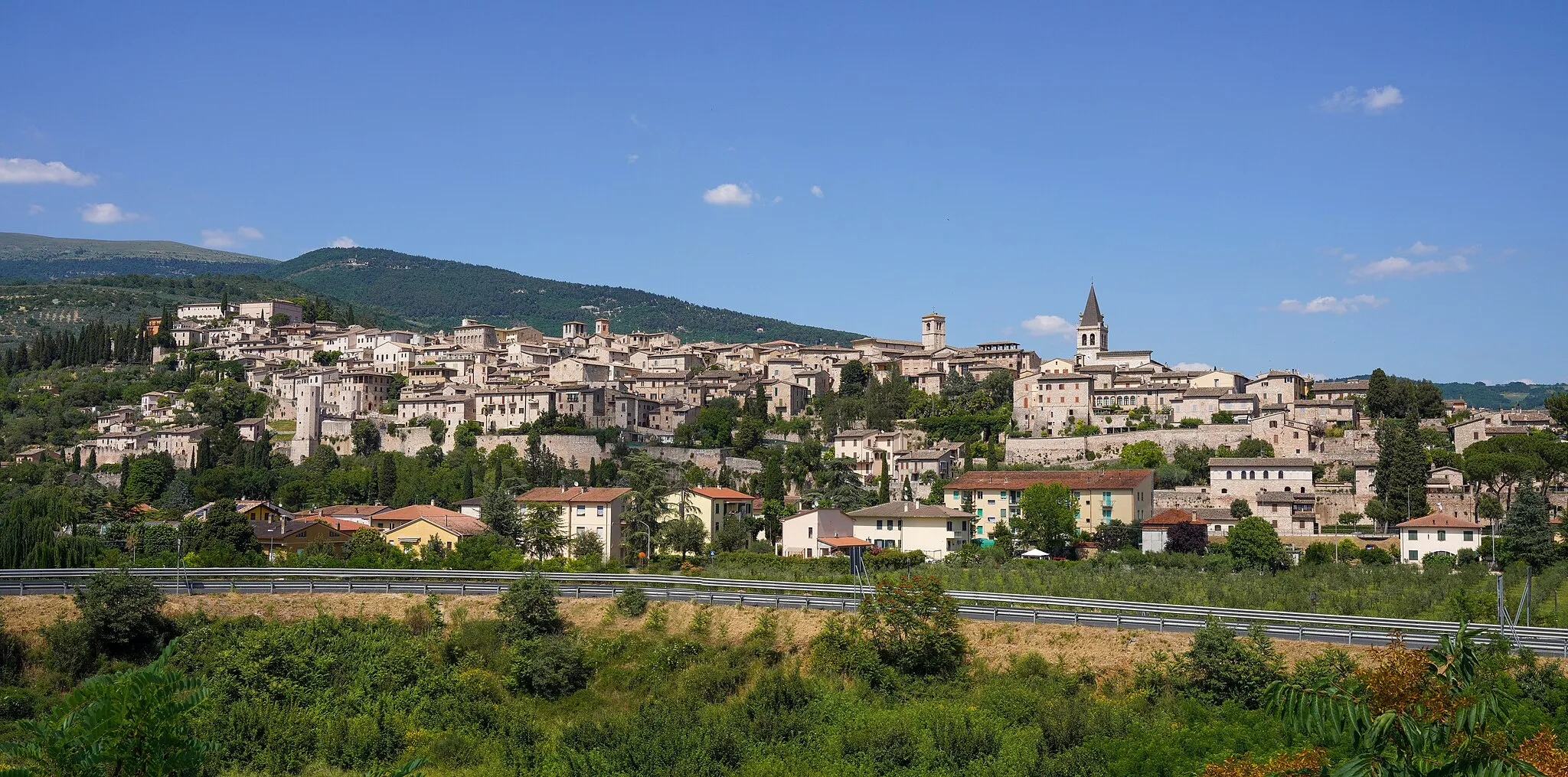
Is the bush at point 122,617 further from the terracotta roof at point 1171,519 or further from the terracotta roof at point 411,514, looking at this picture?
the terracotta roof at point 1171,519

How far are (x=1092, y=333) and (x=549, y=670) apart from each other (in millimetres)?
85029

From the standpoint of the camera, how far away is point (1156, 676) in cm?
2912

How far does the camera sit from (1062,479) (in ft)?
203

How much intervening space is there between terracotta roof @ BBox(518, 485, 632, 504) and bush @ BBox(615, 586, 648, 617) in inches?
785

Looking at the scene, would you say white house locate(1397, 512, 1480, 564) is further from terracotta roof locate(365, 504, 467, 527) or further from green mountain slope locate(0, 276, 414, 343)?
green mountain slope locate(0, 276, 414, 343)

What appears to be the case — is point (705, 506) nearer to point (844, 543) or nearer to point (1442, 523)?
point (844, 543)

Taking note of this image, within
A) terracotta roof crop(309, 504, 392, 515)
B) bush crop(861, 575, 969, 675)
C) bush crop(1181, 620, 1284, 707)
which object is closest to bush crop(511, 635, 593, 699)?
bush crop(861, 575, 969, 675)

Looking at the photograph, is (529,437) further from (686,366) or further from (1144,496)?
(1144,496)

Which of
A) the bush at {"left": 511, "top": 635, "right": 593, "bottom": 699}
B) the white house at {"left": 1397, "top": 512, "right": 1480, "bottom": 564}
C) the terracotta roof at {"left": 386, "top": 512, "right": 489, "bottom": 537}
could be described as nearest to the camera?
the bush at {"left": 511, "top": 635, "right": 593, "bottom": 699}

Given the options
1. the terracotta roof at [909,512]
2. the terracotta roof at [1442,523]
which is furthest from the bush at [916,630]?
the terracotta roof at [1442,523]

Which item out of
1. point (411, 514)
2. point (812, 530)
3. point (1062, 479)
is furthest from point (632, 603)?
point (1062, 479)

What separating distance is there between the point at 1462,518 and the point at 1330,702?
51388mm

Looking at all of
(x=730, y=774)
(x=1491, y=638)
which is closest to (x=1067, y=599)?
(x=1491, y=638)

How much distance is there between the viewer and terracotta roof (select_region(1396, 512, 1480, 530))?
51.7 m
